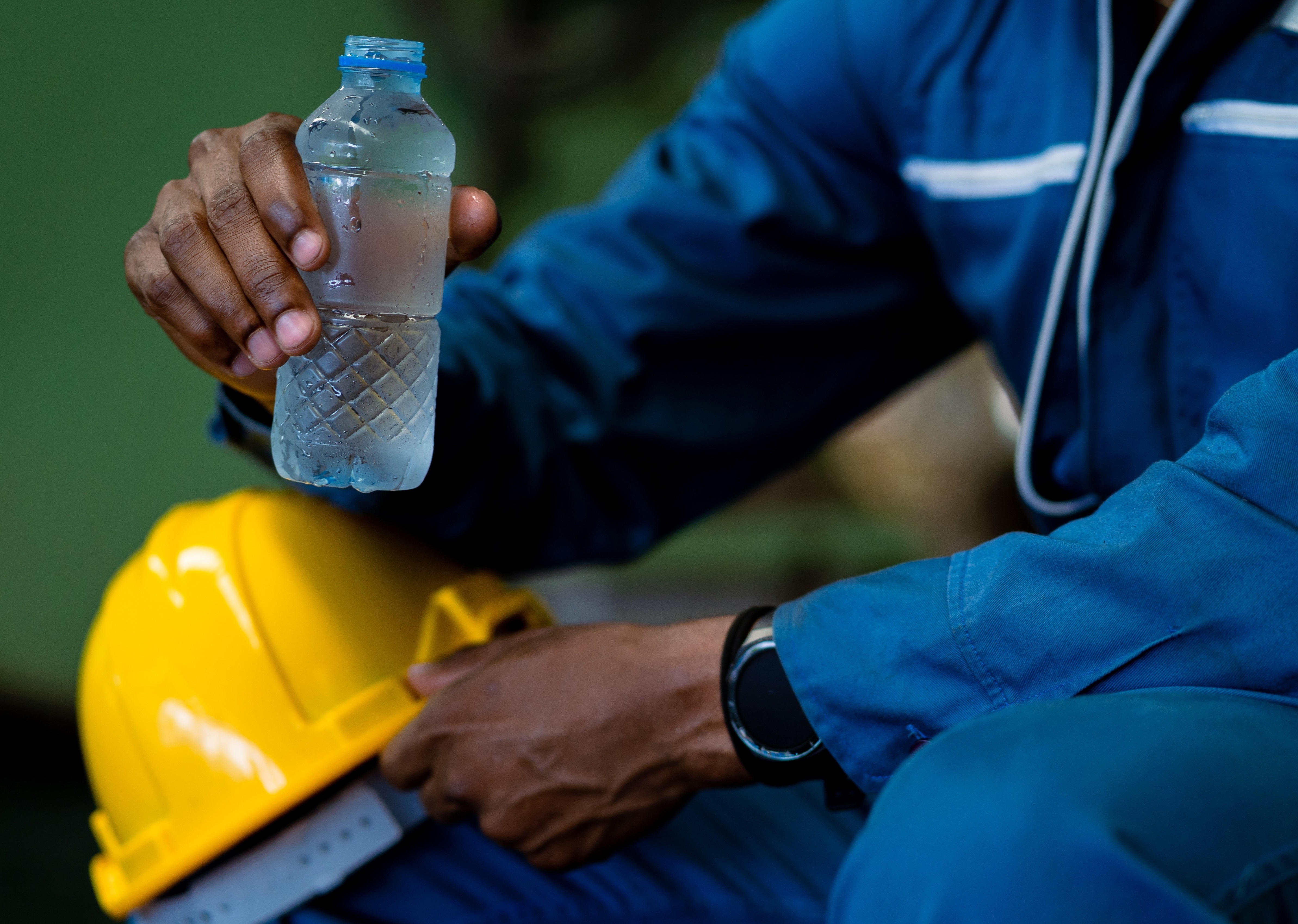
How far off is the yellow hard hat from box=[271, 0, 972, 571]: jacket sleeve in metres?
0.11

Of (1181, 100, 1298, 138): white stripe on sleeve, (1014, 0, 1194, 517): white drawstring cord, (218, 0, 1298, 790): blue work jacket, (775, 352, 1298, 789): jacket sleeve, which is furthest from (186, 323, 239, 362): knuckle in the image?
(1181, 100, 1298, 138): white stripe on sleeve

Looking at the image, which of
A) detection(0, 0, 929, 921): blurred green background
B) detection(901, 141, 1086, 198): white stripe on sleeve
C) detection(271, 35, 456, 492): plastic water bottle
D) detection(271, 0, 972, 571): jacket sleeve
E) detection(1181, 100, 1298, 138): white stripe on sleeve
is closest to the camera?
detection(271, 35, 456, 492): plastic water bottle

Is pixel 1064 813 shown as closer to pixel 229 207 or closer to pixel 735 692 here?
pixel 735 692

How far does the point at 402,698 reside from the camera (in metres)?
0.98

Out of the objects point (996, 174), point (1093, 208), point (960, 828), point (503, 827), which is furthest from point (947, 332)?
point (960, 828)

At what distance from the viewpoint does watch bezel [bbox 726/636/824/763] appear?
791 millimetres

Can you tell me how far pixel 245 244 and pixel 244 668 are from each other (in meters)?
0.43

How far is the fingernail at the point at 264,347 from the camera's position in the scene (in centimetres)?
70

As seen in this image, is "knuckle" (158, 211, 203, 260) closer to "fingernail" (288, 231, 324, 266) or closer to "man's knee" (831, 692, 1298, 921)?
"fingernail" (288, 231, 324, 266)

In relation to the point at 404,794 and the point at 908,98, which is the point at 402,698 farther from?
the point at 908,98

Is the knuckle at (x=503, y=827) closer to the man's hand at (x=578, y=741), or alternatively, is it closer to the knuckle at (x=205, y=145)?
the man's hand at (x=578, y=741)

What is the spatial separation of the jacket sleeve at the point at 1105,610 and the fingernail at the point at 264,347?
413mm

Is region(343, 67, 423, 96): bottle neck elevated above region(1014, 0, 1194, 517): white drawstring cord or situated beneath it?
elevated above

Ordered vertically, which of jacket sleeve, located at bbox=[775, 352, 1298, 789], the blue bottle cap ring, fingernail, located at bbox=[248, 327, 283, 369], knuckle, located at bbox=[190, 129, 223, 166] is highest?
the blue bottle cap ring
